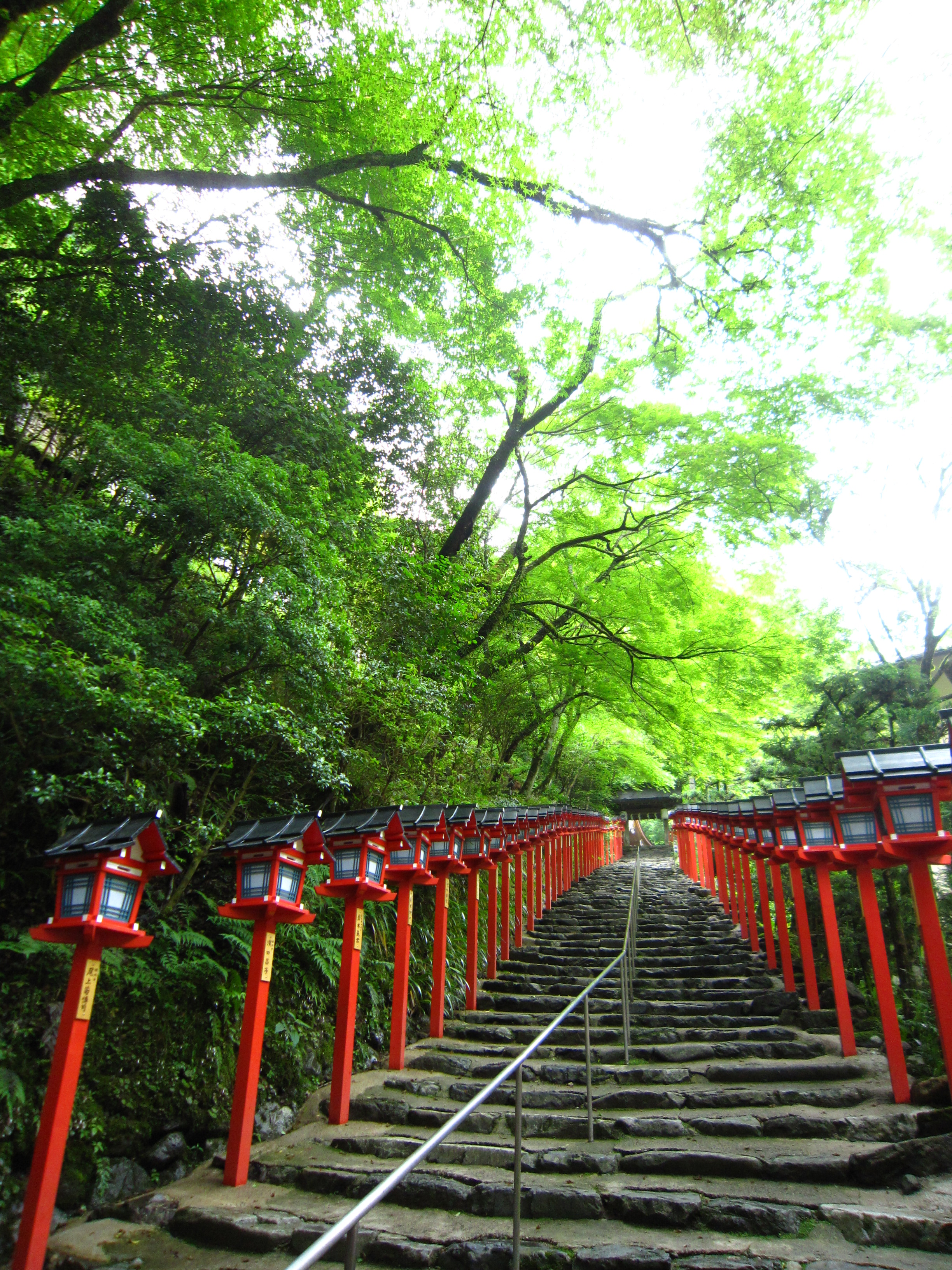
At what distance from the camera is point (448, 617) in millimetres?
8992

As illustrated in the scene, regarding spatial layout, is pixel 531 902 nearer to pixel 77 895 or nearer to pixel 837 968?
pixel 837 968

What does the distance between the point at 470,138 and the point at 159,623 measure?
7440 mm

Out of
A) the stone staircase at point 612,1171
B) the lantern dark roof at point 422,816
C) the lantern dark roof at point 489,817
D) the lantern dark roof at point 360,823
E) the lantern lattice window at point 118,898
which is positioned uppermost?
the lantern dark roof at point 489,817

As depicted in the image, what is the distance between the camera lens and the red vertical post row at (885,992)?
16.7 ft

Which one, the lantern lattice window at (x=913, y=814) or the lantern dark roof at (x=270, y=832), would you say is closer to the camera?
the lantern dark roof at (x=270, y=832)

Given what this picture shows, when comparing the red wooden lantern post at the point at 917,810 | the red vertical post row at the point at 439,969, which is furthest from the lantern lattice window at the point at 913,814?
the red vertical post row at the point at 439,969

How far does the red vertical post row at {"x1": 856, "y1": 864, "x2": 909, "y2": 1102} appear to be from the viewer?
5084 millimetres

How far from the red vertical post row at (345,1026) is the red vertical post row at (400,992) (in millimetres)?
891

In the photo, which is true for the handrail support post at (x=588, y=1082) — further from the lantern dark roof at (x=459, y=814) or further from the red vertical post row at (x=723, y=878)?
the red vertical post row at (x=723, y=878)

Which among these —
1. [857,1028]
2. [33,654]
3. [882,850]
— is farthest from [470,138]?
[857,1028]

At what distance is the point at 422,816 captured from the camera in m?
6.89

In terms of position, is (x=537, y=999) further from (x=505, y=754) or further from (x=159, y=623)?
(x=505, y=754)

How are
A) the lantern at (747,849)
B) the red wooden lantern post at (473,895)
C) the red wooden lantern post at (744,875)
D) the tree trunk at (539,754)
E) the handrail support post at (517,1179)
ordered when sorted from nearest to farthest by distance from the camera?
the handrail support post at (517,1179) < the red wooden lantern post at (473,895) < the lantern at (747,849) < the red wooden lantern post at (744,875) < the tree trunk at (539,754)

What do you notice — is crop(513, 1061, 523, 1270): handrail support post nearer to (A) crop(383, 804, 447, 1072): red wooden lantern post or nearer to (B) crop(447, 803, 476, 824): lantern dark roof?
(A) crop(383, 804, 447, 1072): red wooden lantern post
